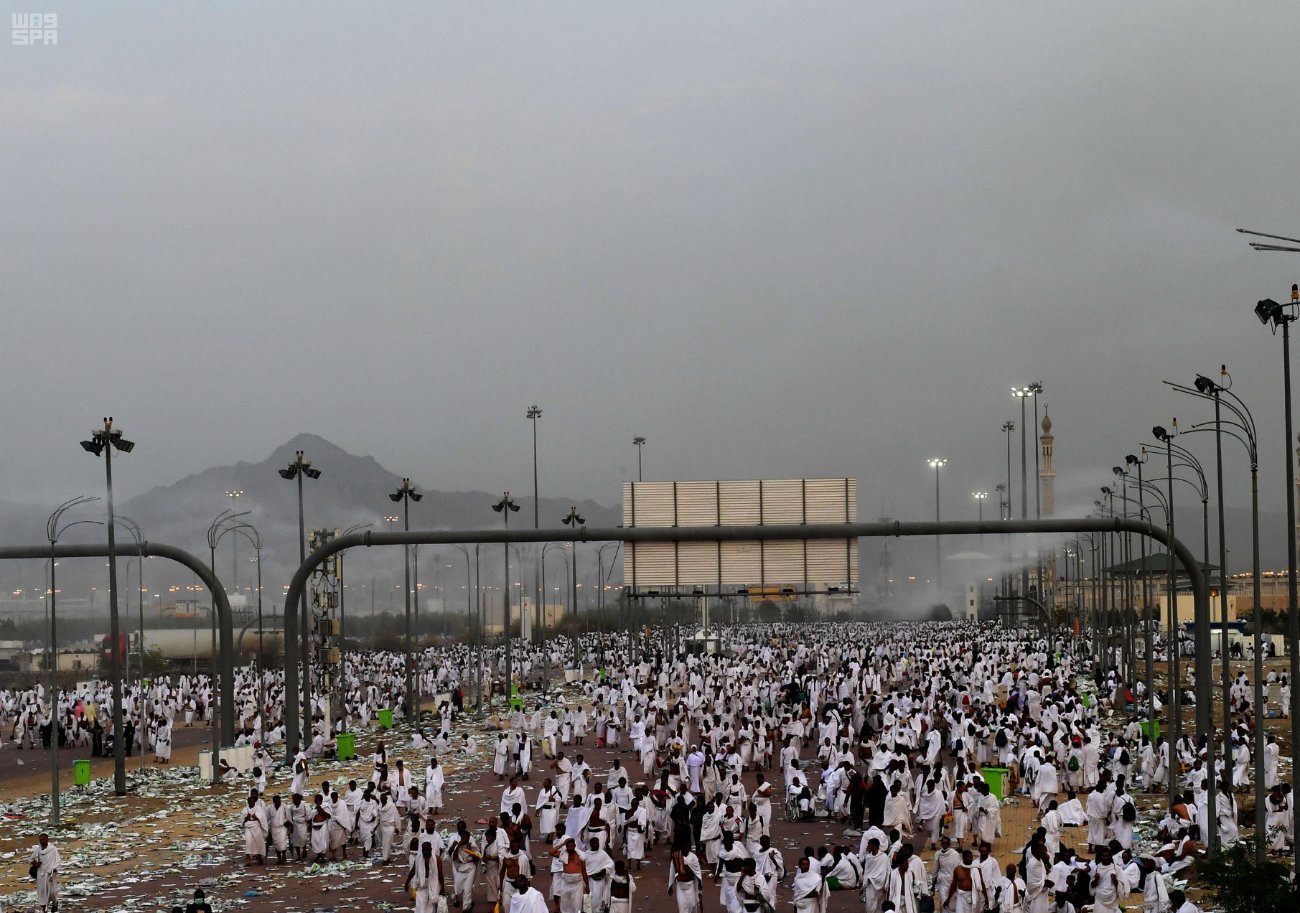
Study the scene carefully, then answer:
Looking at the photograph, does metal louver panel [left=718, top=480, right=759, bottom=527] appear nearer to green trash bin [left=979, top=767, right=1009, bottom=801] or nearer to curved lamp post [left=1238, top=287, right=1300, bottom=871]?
green trash bin [left=979, top=767, right=1009, bottom=801]

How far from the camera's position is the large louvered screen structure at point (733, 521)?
30172 millimetres

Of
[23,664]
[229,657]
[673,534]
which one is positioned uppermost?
[673,534]

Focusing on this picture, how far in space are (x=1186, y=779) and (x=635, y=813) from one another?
12.7 metres

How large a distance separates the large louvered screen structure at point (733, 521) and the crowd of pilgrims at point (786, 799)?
392cm

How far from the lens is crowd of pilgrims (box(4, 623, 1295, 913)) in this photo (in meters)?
19.8

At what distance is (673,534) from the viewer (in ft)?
98.1

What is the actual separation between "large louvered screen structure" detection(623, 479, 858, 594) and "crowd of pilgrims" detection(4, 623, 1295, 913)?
154 inches

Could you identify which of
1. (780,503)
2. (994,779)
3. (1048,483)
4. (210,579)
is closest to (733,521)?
(780,503)

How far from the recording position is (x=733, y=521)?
30172 mm

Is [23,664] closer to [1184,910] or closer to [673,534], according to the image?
[673,534]

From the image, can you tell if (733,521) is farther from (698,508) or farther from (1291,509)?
(1291,509)

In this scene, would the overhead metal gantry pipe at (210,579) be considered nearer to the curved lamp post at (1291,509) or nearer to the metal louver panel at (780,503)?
the metal louver panel at (780,503)

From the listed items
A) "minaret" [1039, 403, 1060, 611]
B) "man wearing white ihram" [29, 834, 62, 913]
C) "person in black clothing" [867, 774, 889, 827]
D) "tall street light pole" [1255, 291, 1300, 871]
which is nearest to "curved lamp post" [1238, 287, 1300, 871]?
"tall street light pole" [1255, 291, 1300, 871]

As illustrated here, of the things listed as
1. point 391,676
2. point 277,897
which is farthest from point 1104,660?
point 277,897
